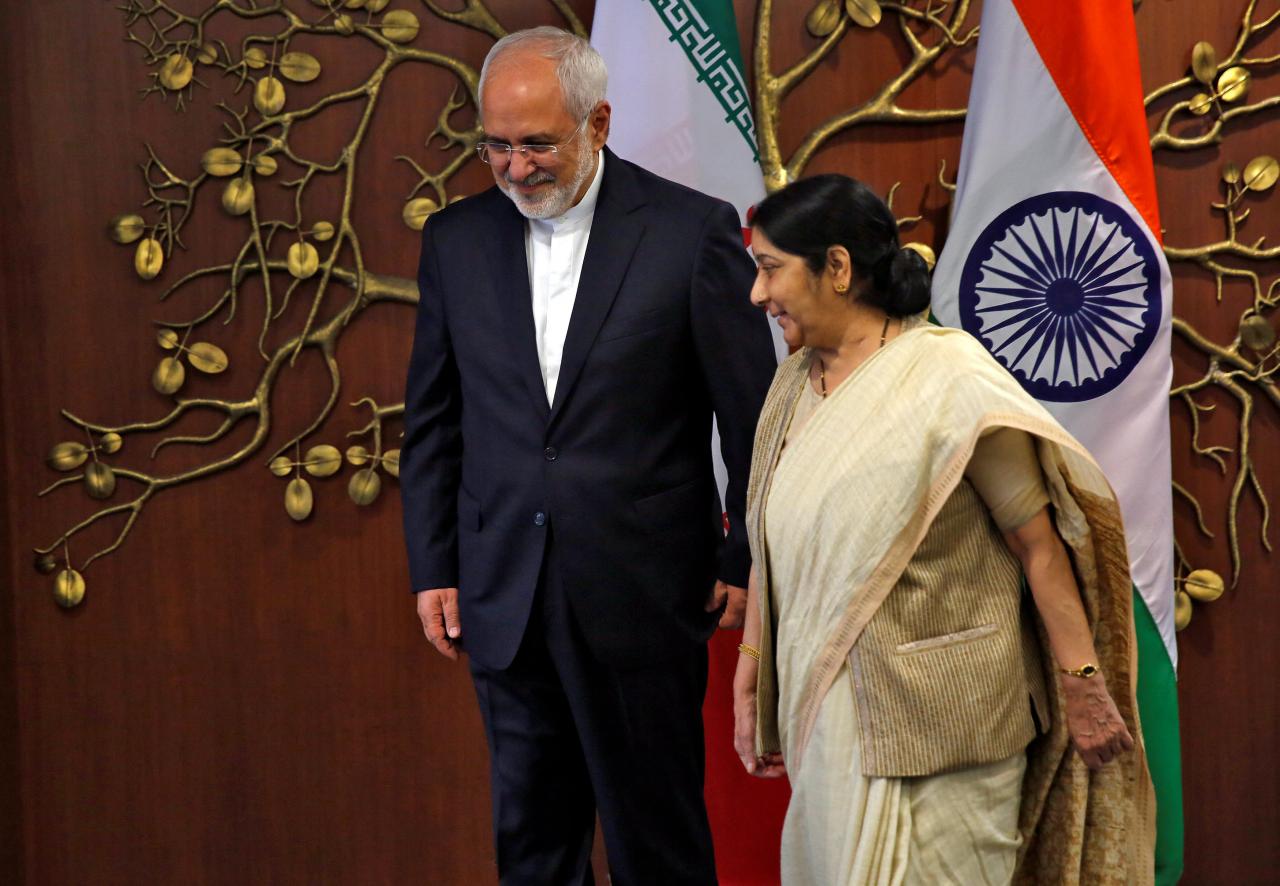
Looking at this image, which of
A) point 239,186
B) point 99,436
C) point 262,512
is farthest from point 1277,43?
point 99,436

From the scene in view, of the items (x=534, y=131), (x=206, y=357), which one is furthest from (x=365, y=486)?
(x=534, y=131)

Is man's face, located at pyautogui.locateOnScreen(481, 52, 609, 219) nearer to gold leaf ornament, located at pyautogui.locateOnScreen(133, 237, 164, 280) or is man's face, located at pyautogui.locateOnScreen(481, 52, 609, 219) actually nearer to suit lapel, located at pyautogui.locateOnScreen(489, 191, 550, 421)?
suit lapel, located at pyautogui.locateOnScreen(489, 191, 550, 421)

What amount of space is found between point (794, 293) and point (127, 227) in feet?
5.02

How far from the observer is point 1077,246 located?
2.45 metres

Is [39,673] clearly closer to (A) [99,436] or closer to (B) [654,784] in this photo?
(A) [99,436]

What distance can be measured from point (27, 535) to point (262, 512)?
467 mm

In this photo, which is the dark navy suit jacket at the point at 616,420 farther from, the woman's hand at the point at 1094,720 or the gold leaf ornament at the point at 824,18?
the gold leaf ornament at the point at 824,18

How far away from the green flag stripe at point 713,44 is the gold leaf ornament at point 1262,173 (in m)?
1.01

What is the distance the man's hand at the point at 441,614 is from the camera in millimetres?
2053

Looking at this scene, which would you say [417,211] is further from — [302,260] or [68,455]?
[68,455]

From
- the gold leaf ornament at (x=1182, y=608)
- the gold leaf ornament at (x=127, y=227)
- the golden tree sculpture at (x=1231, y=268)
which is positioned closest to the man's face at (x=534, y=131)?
the gold leaf ornament at (x=127, y=227)

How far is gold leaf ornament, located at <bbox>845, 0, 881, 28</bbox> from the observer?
8.46ft

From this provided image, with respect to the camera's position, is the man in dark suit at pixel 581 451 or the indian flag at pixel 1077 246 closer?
the man in dark suit at pixel 581 451

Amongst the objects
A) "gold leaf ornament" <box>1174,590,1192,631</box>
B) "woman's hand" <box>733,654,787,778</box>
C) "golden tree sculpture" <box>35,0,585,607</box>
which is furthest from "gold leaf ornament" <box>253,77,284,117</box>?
"gold leaf ornament" <box>1174,590,1192,631</box>
